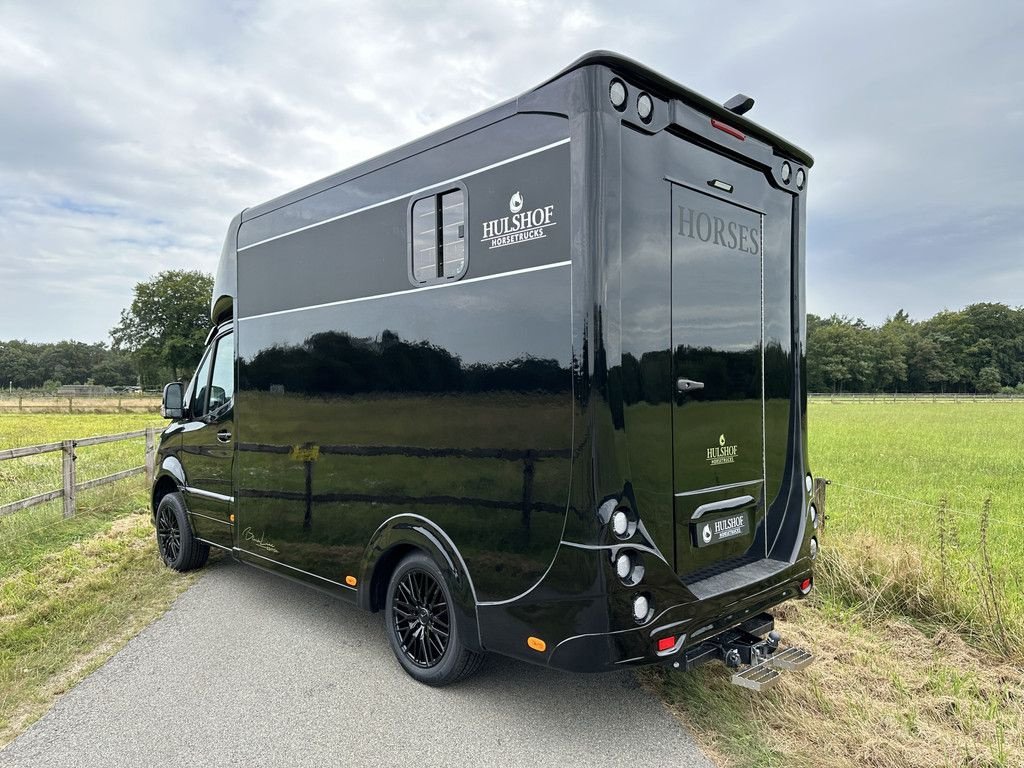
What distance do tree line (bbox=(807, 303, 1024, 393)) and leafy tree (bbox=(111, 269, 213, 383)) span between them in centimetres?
6943

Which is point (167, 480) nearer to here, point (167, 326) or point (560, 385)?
point (560, 385)

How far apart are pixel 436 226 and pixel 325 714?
2.61 meters

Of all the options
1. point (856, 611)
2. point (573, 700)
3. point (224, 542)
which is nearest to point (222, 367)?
point (224, 542)

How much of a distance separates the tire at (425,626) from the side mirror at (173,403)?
323 cm

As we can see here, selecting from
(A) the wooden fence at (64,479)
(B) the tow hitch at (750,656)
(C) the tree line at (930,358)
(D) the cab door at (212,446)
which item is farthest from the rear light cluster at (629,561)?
(C) the tree line at (930,358)

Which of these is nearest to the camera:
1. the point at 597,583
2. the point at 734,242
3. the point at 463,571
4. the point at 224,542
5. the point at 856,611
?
the point at 597,583

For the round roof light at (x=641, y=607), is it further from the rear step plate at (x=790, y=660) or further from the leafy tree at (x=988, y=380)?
the leafy tree at (x=988, y=380)

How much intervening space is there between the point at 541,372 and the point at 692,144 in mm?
1443

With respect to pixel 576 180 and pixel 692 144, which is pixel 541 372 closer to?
pixel 576 180

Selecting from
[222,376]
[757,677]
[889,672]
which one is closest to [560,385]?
[757,677]

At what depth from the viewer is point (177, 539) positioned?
6328 mm

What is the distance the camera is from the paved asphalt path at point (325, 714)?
3111 mm

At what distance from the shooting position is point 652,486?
10.3 feet

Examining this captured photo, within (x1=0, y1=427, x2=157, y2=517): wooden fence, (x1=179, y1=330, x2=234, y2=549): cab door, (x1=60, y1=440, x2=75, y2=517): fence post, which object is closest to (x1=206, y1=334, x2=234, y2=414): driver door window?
(x1=179, y1=330, x2=234, y2=549): cab door
